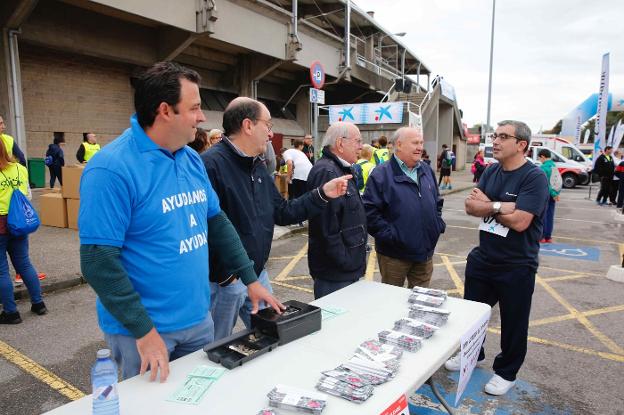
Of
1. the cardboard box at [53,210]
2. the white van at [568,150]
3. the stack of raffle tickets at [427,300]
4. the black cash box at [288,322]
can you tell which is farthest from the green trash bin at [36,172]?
the white van at [568,150]

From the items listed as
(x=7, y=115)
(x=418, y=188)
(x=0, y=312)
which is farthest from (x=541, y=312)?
(x=7, y=115)

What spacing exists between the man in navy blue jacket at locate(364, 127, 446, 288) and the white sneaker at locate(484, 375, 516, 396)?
Result: 0.97 metres

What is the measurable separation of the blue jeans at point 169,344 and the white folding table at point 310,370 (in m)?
0.08

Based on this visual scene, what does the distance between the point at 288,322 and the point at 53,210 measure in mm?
7538

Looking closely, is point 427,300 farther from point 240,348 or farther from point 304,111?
point 304,111

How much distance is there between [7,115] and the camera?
1077 centimetres

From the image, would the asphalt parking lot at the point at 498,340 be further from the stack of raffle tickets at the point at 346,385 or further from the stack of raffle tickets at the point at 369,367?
the stack of raffle tickets at the point at 346,385

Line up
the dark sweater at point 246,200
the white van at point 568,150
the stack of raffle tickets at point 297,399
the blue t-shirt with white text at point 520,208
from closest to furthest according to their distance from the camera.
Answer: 1. the stack of raffle tickets at point 297,399
2. the dark sweater at point 246,200
3. the blue t-shirt with white text at point 520,208
4. the white van at point 568,150

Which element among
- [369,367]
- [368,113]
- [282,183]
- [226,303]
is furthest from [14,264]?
[368,113]

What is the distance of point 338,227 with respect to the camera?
294 centimetres

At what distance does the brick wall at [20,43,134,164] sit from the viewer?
39.4ft

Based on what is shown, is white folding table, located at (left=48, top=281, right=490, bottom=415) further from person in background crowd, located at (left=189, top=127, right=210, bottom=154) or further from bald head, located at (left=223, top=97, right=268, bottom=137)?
person in background crowd, located at (left=189, top=127, right=210, bottom=154)

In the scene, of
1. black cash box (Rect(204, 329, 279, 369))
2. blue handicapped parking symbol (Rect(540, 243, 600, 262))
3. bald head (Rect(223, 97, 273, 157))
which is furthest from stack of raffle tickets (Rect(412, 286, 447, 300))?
blue handicapped parking symbol (Rect(540, 243, 600, 262))

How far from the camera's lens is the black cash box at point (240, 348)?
1.78 metres
